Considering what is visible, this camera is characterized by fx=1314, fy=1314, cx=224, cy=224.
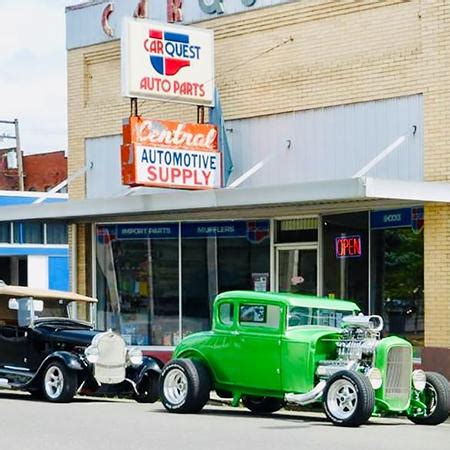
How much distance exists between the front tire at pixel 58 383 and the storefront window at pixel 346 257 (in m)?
5.58

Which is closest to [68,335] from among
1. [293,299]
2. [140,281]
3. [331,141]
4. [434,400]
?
[293,299]

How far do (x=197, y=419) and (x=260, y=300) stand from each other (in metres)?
1.83

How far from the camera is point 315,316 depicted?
661 inches

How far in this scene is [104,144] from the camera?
26844 mm

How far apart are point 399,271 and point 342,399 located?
651 centimetres

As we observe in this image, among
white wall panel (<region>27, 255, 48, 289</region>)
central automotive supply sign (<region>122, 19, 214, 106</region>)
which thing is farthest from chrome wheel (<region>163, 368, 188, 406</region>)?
white wall panel (<region>27, 255, 48, 289</region>)

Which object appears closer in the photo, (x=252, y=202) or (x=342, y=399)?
(x=342, y=399)

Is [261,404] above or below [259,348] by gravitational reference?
below

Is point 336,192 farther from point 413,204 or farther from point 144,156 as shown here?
point 144,156

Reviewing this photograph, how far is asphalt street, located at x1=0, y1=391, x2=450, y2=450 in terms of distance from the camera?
508 inches

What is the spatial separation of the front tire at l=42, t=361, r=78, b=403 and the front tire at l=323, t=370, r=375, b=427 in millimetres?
4811

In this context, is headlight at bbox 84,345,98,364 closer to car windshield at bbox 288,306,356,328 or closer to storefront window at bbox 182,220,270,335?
car windshield at bbox 288,306,356,328

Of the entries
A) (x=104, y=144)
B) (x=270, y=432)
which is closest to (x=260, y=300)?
(x=270, y=432)

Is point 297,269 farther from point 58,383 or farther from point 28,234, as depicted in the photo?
point 28,234
